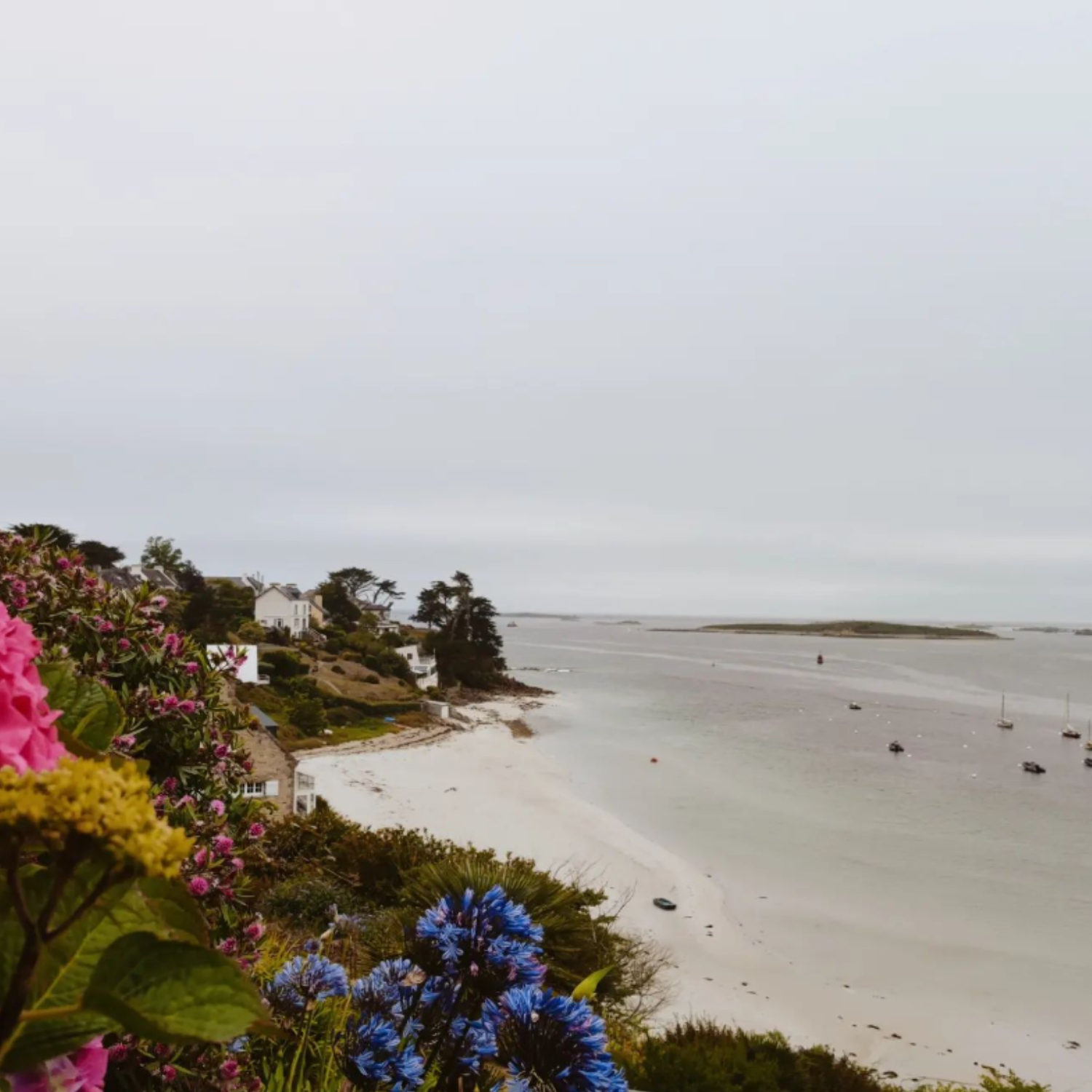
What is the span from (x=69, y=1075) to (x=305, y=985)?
83.1 inches

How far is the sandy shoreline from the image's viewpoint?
14945 mm

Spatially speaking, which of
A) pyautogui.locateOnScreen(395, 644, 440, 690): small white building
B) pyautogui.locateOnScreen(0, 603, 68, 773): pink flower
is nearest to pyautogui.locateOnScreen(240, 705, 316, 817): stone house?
pyautogui.locateOnScreen(0, 603, 68, 773): pink flower

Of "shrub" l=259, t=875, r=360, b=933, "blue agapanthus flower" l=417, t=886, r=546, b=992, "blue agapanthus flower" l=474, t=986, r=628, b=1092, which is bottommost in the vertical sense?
"shrub" l=259, t=875, r=360, b=933

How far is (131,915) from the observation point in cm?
75

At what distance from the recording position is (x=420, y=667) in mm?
63938

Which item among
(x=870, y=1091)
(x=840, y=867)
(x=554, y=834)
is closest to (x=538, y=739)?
(x=554, y=834)

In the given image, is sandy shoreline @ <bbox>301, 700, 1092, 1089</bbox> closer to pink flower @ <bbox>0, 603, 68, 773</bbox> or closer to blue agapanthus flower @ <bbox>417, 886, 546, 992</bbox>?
blue agapanthus flower @ <bbox>417, 886, 546, 992</bbox>

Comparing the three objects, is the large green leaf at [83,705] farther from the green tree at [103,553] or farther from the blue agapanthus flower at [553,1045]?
the green tree at [103,553]

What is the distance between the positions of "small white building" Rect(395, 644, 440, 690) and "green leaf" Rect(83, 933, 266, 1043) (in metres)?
61.2

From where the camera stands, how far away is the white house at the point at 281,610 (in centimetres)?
6488

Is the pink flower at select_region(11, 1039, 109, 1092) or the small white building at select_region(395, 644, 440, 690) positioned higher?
the pink flower at select_region(11, 1039, 109, 1092)

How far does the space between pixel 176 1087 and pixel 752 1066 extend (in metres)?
6.68

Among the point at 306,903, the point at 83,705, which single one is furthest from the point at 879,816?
the point at 83,705

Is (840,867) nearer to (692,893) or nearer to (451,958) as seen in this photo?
(692,893)
